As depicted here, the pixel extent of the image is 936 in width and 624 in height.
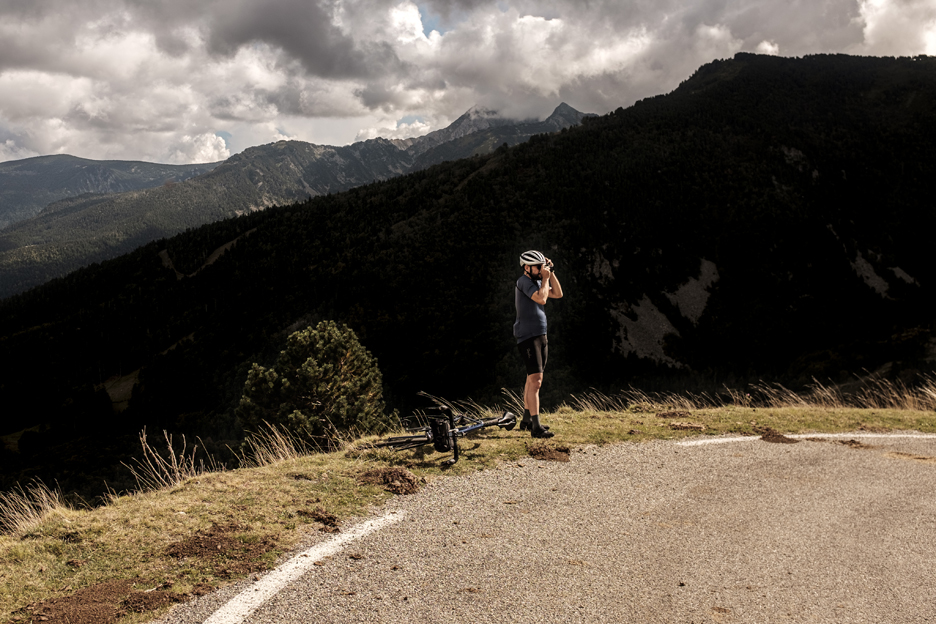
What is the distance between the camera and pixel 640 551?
473 centimetres

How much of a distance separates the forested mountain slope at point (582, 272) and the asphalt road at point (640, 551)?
47219 millimetres

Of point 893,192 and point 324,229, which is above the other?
point 324,229

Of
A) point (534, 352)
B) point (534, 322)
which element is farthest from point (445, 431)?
point (534, 322)

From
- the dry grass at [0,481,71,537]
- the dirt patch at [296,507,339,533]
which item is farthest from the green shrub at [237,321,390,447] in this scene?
the dirt patch at [296,507,339,533]

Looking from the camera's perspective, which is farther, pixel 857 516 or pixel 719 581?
pixel 857 516

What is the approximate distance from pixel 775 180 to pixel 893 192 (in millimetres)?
19661

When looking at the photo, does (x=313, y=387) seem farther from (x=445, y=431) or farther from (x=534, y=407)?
(x=445, y=431)

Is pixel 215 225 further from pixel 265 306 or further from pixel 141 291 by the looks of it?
pixel 265 306

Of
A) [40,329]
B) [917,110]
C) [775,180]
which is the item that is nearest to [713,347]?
[775,180]

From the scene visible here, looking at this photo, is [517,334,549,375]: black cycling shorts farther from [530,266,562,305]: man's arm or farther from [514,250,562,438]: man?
[530,266,562,305]: man's arm

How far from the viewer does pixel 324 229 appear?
327 feet

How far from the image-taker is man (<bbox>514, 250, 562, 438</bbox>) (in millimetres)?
8563

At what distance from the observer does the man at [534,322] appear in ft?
28.1

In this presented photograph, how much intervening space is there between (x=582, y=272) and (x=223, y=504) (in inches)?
2819
